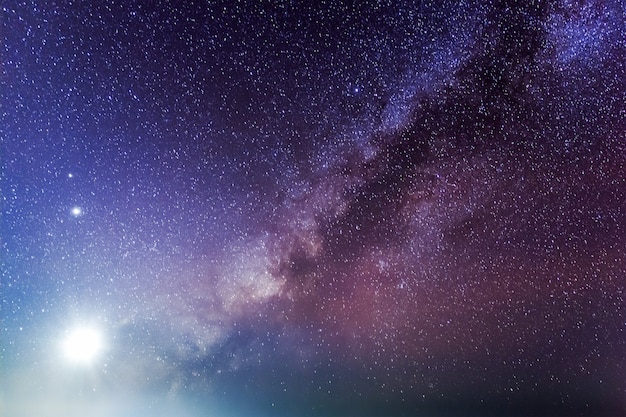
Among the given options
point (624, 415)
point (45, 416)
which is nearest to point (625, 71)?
point (45, 416)

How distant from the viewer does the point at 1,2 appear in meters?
1.93

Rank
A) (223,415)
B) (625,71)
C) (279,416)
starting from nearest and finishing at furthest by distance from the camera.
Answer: (625,71), (223,415), (279,416)

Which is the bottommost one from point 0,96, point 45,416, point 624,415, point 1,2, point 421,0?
point 624,415

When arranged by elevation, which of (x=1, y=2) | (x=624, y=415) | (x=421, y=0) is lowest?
(x=624, y=415)

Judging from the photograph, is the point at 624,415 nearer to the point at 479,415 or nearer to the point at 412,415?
the point at 412,415

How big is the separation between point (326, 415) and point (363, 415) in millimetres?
7714

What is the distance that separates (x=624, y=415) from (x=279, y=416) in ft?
94.9

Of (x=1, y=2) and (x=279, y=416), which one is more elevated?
(x=279, y=416)

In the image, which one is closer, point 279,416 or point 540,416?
point 540,416

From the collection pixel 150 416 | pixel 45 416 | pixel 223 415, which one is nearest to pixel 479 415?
pixel 223 415

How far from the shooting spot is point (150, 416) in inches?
296

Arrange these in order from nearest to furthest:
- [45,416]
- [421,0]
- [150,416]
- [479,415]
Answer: [421,0] → [45,416] → [150,416] → [479,415]

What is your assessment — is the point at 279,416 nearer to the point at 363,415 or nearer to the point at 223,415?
the point at 223,415

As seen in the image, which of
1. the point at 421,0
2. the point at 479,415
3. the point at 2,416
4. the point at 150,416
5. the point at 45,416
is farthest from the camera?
the point at 479,415
